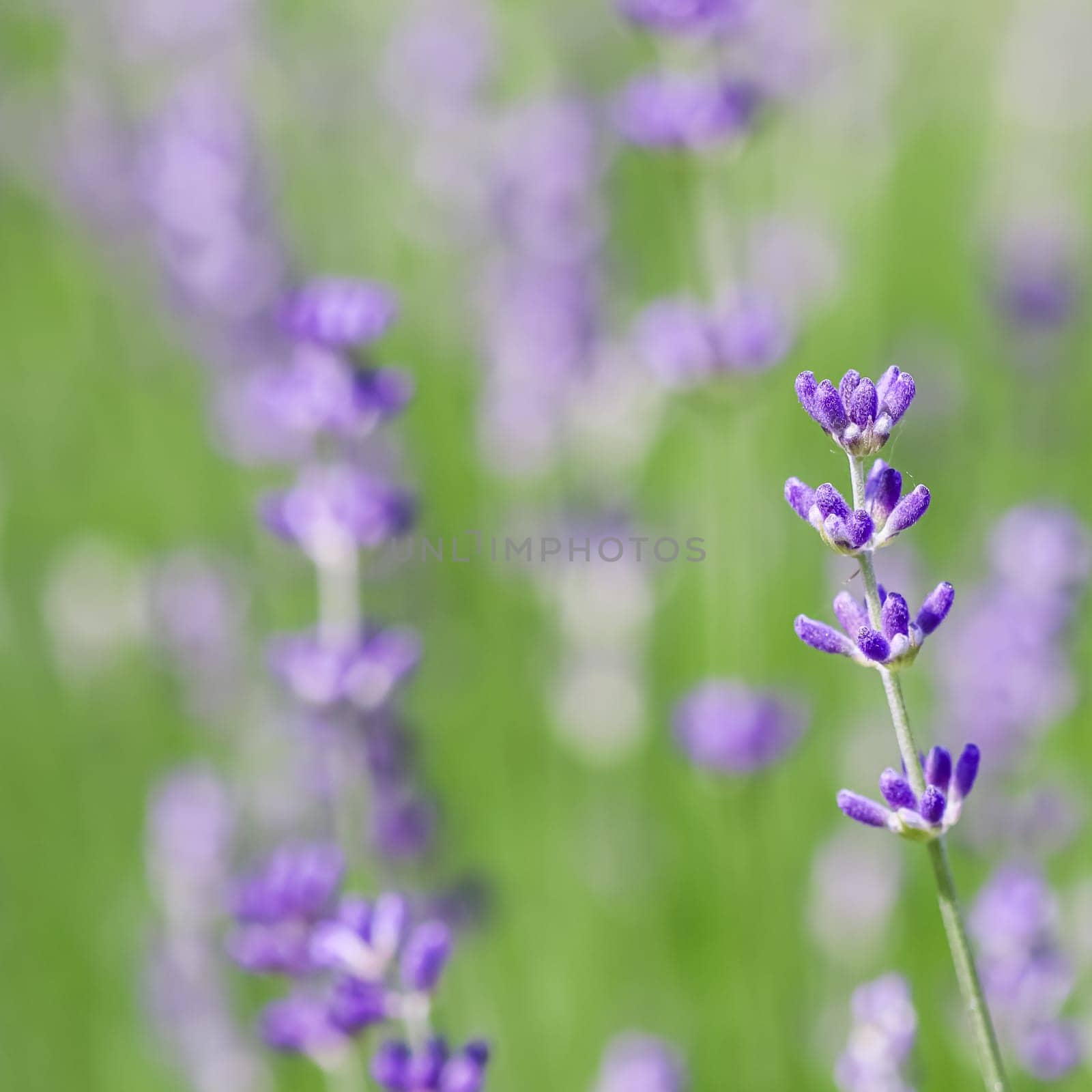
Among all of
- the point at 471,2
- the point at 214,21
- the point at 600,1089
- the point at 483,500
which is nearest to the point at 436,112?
the point at 471,2

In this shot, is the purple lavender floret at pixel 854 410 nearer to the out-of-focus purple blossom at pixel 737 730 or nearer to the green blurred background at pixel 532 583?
the green blurred background at pixel 532 583

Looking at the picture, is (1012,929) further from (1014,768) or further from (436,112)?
(436,112)

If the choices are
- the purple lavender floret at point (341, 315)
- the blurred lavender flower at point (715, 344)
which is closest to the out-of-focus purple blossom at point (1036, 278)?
the blurred lavender flower at point (715, 344)

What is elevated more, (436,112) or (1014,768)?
(436,112)

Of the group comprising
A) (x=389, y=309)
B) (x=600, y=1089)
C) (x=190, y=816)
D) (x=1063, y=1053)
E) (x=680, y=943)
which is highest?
(x=389, y=309)

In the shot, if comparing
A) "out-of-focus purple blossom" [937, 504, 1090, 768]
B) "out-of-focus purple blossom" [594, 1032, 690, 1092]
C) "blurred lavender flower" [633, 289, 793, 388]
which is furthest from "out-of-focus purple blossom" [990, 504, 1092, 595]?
"out-of-focus purple blossom" [594, 1032, 690, 1092]

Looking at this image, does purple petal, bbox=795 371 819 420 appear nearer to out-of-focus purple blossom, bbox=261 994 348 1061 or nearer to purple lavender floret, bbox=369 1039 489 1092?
purple lavender floret, bbox=369 1039 489 1092

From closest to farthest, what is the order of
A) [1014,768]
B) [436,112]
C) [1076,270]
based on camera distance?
[1014,768] < [1076,270] < [436,112]
